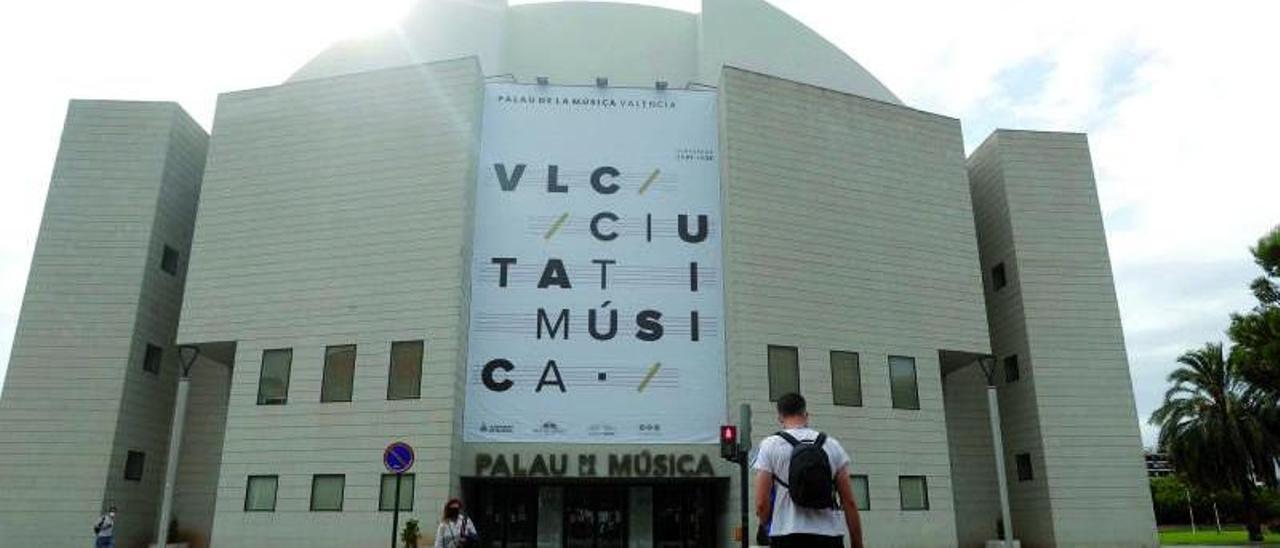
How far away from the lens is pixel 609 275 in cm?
2558

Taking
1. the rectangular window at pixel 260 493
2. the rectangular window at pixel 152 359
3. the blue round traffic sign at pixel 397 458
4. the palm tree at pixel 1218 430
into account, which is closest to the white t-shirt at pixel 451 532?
the blue round traffic sign at pixel 397 458

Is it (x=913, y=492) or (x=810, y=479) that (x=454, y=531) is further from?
(x=913, y=492)

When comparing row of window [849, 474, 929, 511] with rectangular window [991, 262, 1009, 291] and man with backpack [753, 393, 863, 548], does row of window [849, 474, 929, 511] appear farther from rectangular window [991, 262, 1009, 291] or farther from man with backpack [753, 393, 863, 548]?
man with backpack [753, 393, 863, 548]

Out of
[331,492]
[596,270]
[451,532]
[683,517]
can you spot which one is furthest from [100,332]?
[451,532]

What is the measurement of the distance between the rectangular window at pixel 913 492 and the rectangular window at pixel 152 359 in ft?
72.8

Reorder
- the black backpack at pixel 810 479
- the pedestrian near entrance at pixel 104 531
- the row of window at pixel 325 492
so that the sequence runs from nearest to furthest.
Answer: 1. the black backpack at pixel 810 479
2. the pedestrian near entrance at pixel 104 531
3. the row of window at pixel 325 492

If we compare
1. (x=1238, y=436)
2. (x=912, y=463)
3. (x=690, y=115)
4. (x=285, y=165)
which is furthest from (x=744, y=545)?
(x=1238, y=436)

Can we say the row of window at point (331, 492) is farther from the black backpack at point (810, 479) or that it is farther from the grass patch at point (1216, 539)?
the grass patch at point (1216, 539)

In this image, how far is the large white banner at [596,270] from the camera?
2431 cm

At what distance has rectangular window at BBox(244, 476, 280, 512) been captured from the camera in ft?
76.9

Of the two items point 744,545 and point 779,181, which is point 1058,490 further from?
point 744,545

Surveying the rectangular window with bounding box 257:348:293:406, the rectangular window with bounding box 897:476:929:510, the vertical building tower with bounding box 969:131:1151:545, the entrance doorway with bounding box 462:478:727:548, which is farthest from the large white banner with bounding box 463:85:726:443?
the vertical building tower with bounding box 969:131:1151:545

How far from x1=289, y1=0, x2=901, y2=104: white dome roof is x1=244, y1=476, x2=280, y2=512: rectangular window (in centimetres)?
1443

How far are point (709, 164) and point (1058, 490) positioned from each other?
1413 cm
